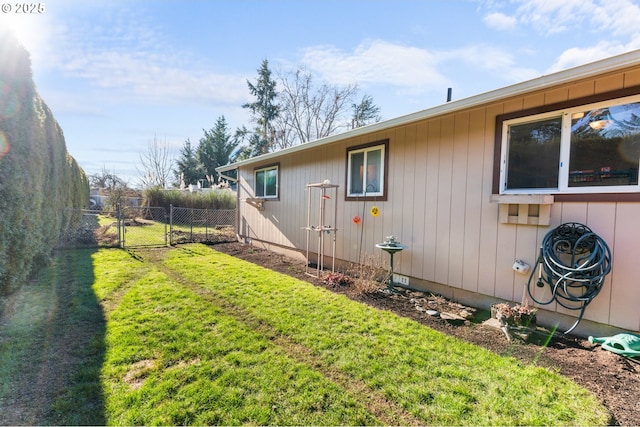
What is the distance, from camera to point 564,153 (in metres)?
3.04

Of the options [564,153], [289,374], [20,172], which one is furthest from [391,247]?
[20,172]

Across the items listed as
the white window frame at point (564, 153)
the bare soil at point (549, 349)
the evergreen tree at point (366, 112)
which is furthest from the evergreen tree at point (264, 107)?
the white window frame at point (564, 153)

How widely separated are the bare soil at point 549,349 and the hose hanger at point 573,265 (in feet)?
1.32

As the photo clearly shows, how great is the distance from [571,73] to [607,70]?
0.24 metres

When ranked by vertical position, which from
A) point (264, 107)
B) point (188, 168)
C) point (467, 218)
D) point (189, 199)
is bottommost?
point (467, 218)

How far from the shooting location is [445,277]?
4113 mm

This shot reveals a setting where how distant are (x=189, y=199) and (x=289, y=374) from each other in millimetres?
15543

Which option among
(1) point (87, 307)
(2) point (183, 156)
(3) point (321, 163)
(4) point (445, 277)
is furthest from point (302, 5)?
(2) point (183, 156)

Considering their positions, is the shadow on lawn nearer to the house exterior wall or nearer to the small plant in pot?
the small plant in pot

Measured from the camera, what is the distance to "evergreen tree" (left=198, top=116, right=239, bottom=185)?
23375 mm

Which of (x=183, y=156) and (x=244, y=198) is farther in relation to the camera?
(x=183, y=156)

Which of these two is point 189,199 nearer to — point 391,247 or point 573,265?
point 391,247

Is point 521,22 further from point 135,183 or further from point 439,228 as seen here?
point 135,183

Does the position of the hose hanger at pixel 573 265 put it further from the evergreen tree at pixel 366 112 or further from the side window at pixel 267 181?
the evergreen tree at pixel 366 112
